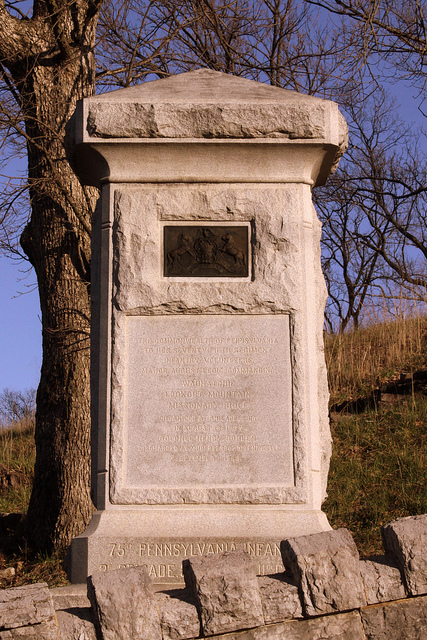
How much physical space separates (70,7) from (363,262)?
1164 centimetres

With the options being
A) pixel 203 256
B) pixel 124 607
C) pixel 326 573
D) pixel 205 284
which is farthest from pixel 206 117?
pixel 124 607

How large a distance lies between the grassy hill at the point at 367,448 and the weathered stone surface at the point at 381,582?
9.15ft

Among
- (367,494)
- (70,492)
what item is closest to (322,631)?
(367,494)

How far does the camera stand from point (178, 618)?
3.10m

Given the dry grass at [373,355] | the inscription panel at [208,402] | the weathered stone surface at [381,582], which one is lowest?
the weathered stone surface at [381,582]

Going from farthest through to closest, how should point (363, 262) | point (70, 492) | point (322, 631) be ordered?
point (363, 262)
point (70, 492)
point (322, 631)

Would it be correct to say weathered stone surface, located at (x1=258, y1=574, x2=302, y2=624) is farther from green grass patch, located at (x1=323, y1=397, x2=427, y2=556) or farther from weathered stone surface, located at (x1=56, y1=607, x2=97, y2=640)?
green grass patch, located at (x1=323, y1=397, x2=427, y2=556)

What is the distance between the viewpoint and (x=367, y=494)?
716 centimetres

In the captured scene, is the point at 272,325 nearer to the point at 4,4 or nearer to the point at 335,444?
the point at 335,444

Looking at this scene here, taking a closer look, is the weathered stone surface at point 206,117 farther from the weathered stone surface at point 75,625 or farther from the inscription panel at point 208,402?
the weathered stone surface at point 75,625

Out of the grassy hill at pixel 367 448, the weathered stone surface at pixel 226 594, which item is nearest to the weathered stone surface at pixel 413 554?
the weathered stone surface at pixel 226 594

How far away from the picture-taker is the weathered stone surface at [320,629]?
3211 mm

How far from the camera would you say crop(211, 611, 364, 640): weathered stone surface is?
321 centimetres

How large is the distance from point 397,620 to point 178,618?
3.09ft
